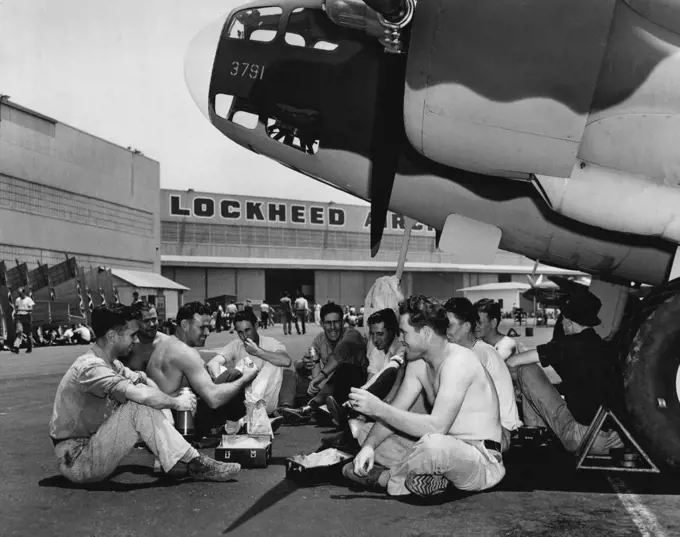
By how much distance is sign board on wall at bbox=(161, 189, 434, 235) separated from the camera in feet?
187

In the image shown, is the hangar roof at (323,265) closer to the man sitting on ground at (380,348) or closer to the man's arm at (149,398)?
the man sitting on ground at (380,348)

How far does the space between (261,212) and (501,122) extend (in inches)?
2188

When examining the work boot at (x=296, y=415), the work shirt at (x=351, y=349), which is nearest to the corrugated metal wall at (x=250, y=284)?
the work boot at (x=296, y=415)

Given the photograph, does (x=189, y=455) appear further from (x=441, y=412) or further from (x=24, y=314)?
(x=24, y=314)

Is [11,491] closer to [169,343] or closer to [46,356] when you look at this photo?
[169,343]

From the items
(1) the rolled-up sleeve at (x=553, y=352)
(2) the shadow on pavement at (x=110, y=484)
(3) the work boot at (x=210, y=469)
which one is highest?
(1) the rolled-up sleeve at (x=553, y=352)

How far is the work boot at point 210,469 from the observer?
18.2 feet

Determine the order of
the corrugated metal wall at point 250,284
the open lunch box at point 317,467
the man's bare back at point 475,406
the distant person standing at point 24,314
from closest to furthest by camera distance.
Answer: the man's bare back at point 475,406 → the open lunch box at point 317,467 → the distant person standing at point 24,314 → the corrugated metal wall at point 250,284

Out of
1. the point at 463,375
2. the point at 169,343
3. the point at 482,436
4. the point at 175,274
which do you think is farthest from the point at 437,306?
the point at 175,274

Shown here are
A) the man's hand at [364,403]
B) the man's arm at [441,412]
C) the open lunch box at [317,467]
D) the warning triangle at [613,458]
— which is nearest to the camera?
the man's hand at [364,403]

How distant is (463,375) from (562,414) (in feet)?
5.31

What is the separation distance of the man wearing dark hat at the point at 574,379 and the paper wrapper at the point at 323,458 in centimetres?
183

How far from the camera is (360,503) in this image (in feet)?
16.2

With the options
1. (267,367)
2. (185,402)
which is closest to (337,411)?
(267,367)
